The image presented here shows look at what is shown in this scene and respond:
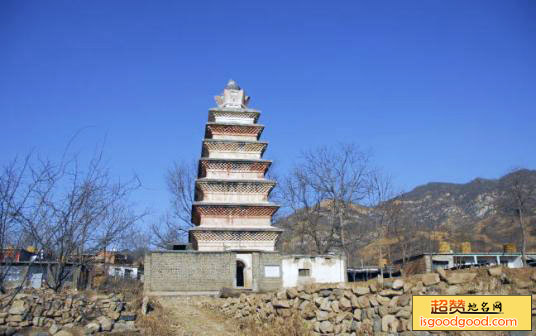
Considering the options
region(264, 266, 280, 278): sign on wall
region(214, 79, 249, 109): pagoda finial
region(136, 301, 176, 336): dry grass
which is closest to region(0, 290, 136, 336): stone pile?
region(136, 301, 176, 336): dry grass

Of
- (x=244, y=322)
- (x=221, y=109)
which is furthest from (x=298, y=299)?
(x=221, y=109)

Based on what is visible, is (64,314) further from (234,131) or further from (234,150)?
(234,131)

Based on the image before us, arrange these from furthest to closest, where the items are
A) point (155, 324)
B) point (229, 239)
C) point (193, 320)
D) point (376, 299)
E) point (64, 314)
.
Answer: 1. point (229, 239)
2. point (193, 320)
3. point (155, 324)
4. point (64, 314)
5. point (376, 299)

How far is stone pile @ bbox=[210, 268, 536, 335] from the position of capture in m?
8.34

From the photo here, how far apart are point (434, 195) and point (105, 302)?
10507cm

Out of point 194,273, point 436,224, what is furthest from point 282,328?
point 436,224

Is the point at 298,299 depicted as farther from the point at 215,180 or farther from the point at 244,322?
the point at 215,180

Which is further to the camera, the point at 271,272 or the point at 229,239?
the point at 229,239

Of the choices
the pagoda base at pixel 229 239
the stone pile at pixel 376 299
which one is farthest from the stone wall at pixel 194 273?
the stone pile at pixel 376 299

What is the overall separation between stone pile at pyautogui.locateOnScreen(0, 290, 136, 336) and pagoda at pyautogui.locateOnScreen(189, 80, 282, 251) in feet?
42.1

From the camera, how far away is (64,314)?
532 inches

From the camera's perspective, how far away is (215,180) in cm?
2859

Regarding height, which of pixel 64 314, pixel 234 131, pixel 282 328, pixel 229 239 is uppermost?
pixel 234 131

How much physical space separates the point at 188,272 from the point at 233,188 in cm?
631
